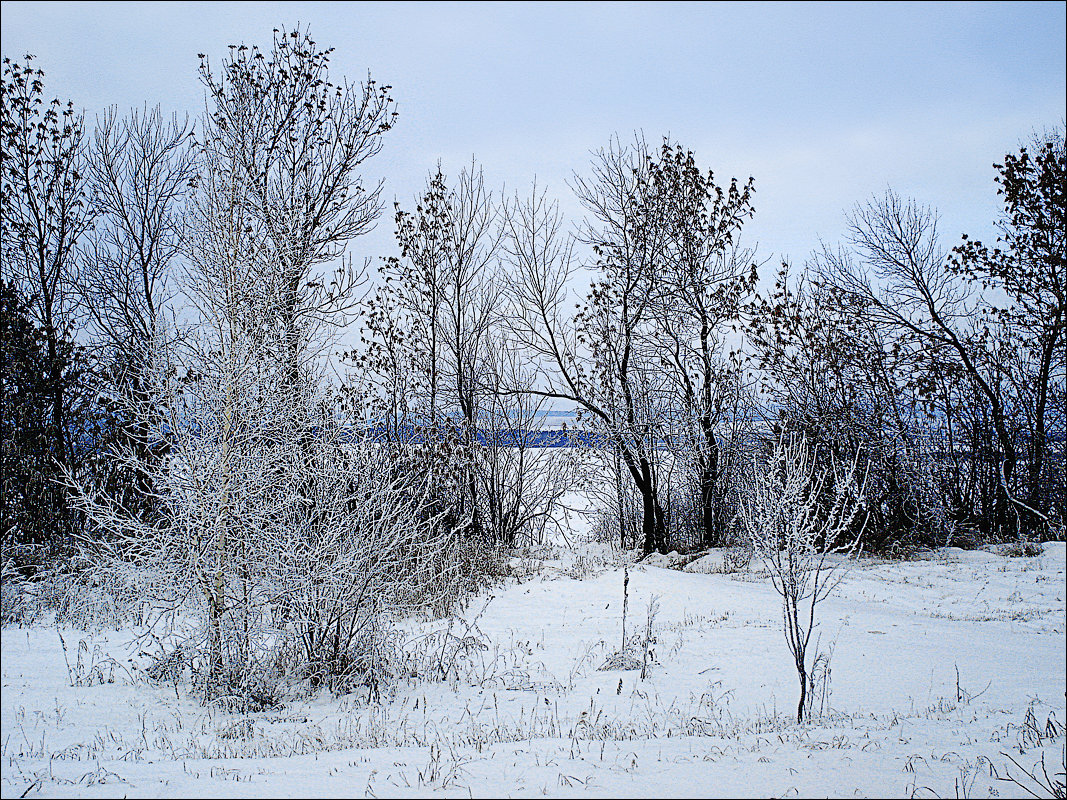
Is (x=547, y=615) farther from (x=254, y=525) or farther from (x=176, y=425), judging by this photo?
(x=176, y=425)

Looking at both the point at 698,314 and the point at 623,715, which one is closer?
the point at 623,715

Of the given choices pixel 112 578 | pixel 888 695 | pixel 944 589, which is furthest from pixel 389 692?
pixel 944 589

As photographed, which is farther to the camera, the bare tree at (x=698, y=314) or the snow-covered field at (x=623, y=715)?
the bare tree at (x=698, y=314)

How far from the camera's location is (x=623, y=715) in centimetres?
582

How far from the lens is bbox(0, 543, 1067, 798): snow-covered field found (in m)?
3.71

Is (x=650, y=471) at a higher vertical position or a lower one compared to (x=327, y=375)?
lower

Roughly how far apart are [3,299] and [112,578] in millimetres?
9033

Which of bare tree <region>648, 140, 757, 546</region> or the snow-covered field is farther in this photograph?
bare tree <region>648, 140, 757, 546</region>

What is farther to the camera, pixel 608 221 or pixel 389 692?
pixel 608 221

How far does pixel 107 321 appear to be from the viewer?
14.0 meters

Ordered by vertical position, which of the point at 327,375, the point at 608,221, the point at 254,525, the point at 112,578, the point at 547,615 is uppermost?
the point at 608,221

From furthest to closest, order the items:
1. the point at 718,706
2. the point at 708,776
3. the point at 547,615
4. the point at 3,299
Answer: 1. the point at 3,299
2. the point at 547,615
3. the point at 718,706
4. the point at 708,776

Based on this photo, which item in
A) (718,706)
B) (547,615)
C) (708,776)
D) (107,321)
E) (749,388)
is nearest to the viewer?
(708,776)

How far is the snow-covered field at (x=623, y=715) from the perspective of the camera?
371 cm
